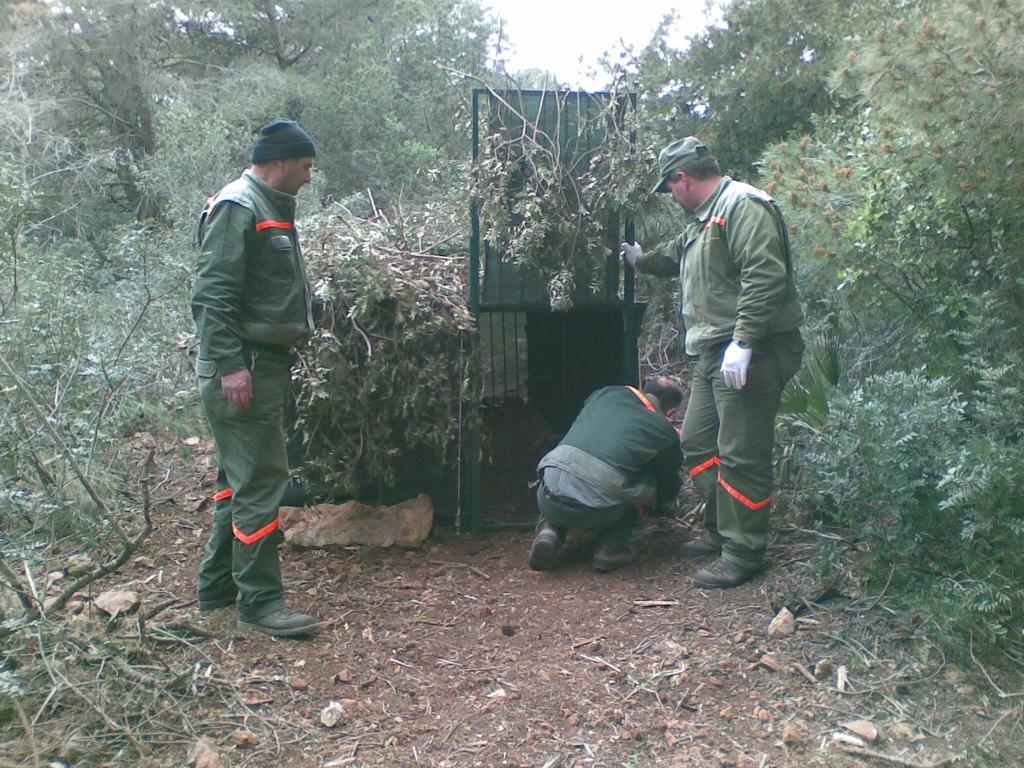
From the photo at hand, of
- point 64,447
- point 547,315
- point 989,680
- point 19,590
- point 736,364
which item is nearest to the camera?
point 19,590

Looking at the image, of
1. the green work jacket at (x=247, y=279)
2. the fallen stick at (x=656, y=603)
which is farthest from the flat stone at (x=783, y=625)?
the green work jacket at (x=247, y=279)

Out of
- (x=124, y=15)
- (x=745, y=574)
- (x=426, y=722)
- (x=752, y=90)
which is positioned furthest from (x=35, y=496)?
(x=124, y=15)

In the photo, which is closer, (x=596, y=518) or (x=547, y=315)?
(x=596, y=518)

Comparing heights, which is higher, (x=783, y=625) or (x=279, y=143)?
(x=279, y=143)

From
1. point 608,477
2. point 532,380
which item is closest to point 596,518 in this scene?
point 608,477

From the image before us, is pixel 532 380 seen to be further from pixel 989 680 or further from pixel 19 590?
pixel 19 590

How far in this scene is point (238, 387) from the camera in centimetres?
379

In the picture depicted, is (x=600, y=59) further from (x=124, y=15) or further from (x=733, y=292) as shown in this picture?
(x=124, y=15)

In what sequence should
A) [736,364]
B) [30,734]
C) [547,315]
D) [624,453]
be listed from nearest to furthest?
[30,734] < [736,364] < [624,453] < [547,315]

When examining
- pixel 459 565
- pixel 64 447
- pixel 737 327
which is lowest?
pixel 459 565

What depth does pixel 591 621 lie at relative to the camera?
4336 millimetres

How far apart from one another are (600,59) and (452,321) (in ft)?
5.82

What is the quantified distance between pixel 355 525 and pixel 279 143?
7.08 ft

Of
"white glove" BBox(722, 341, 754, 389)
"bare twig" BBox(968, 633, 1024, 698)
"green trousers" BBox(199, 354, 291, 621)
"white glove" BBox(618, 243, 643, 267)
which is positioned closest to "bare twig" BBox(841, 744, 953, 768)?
"bare twig" BBox(968, 633, 1024, 698)
